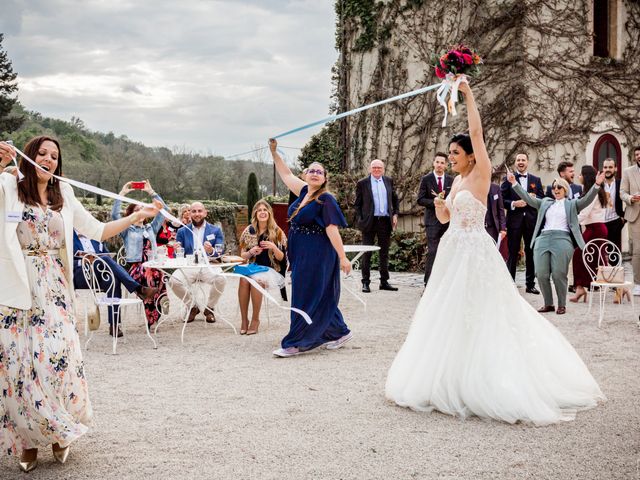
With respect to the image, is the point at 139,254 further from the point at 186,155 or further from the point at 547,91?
the point at 186,155

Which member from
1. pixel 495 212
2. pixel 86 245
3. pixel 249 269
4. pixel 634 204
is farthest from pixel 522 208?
pixel 86 245

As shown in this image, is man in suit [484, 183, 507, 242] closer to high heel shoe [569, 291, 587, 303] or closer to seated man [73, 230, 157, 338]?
high heel shoe [569, 291, 587, 303]

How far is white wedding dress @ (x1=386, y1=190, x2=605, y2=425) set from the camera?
4.31 m

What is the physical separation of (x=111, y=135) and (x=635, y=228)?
81.5 feet

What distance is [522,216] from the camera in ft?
33.5

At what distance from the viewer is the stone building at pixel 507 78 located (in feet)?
43.9

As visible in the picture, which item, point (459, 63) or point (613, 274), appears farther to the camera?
point (613, 274)

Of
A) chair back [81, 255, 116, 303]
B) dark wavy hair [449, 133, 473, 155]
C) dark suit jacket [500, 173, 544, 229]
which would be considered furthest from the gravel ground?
dark suit jacket [500, 173, 544, 229]

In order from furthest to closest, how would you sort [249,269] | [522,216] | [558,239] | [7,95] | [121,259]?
[7,95] < [522,216] < [121,259] < [558,239] < [249,269]

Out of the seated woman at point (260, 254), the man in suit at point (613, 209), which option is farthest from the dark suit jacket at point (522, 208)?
the seated woman at point (260, 254)

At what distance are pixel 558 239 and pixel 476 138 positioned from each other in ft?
14.3

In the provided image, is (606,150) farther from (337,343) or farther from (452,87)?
(452,87)

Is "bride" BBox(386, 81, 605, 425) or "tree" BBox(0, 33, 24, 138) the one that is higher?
"tree" BBox(0, 33, 24, 138)

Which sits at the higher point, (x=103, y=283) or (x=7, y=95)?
(x=7, y=95)
